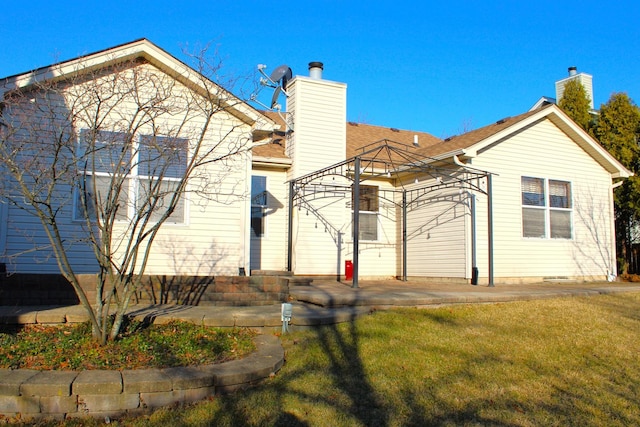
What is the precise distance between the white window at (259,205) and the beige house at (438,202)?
0.08 feet

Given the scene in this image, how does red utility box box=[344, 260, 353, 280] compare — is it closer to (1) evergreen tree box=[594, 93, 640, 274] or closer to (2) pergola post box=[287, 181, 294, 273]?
(2) pergola post box=[287, 181, 294, 273]

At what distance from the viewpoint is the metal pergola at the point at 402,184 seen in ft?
38.4

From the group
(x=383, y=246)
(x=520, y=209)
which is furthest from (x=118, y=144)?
(x=520, y=209)

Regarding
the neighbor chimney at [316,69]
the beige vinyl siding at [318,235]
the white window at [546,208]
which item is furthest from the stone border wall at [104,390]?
the white window at [546,208]

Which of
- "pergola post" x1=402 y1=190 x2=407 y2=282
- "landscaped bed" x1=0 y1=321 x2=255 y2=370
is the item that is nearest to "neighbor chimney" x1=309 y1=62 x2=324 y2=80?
"pergola post" x1=402 y1=190 x2=407 y2=282

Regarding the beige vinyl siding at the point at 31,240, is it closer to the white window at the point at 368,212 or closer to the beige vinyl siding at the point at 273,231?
the beige vinyl siding at the point at 273,231

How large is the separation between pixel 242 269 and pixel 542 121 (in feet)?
28.8

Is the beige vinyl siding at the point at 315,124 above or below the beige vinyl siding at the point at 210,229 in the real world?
above

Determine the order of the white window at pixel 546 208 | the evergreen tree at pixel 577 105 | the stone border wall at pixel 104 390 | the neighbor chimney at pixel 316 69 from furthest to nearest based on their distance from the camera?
the evergreen tree at pixel 577 105
the neighbor chimney at pixel 316 69
the white window at pixel 546 208
the stone border wall at pixel 104 390

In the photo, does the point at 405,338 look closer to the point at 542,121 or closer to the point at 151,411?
the point at 151,411

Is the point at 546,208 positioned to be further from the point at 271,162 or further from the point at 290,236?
the point at 271,162

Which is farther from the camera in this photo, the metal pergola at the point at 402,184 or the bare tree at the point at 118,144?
the metal pergola at the point at 402,184

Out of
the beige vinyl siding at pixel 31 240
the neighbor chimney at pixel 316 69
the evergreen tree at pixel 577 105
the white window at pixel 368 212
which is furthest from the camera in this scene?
the evergreen tree at pixel 577 105

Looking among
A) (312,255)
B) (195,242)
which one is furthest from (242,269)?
(312,255)
